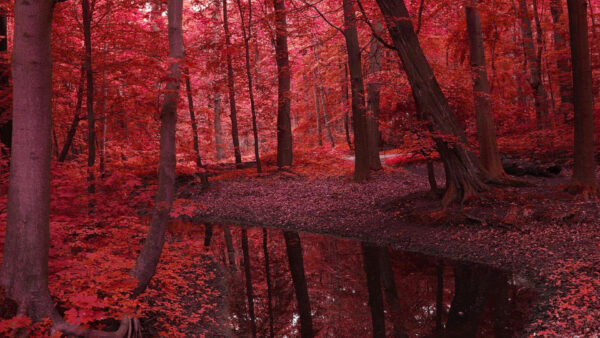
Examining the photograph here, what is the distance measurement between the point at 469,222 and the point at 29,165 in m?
8.65

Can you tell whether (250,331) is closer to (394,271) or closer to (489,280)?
(394,271)

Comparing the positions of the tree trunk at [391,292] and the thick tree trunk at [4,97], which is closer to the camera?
the tree trunk at [391,292]

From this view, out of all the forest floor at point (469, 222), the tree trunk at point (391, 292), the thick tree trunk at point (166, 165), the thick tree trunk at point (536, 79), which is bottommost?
the tree trunk at point (391, 292)

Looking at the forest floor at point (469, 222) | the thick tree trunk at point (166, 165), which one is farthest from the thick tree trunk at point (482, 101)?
the thick tree trunk at point (166, 165)

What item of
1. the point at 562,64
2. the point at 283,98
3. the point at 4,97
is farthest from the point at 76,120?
the point at 562,64

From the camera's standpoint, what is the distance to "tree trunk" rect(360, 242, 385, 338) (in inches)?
251

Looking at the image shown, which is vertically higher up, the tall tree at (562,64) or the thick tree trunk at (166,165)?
the tall tree at (562,64)

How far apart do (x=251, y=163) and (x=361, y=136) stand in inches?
273

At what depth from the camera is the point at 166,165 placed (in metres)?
6.08

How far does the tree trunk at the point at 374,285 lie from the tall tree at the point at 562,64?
35.9ft

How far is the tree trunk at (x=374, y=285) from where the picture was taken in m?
6.39

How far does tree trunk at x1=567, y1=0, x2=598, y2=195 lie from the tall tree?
6824mm

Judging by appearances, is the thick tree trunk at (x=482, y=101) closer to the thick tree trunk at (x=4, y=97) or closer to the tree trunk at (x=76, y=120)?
the tree trunk at (x=76, y=120)

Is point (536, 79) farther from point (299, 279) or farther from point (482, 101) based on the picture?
point (299, 279)
